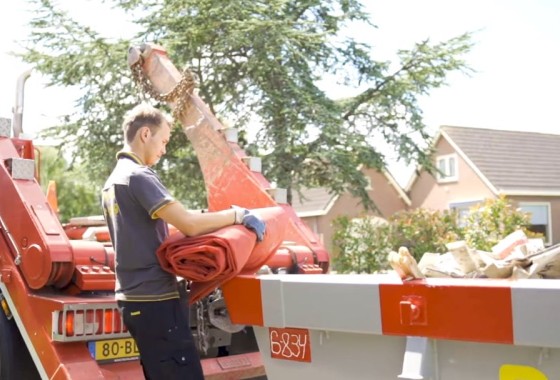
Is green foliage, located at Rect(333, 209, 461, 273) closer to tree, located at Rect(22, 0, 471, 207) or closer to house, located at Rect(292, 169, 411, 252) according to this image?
tree, located at Rect(22, 0, 471, 207)

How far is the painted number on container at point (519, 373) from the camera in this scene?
2.22 meters

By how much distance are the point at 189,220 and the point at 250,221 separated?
0.91ft

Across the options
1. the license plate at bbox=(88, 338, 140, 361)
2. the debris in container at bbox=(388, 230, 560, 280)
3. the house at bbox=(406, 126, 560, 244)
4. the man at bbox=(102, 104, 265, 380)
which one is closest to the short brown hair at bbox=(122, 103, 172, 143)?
the man at bbox=(102, 104, 265, 380)

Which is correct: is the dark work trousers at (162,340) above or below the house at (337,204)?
above

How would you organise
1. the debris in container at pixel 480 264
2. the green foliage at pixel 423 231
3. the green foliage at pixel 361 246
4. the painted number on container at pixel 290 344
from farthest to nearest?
the green foliage at pixel 361 246
the green foliage at pixel 423 231
the painted number on container at pixel 290 344
the debris in container at pixel 480 264

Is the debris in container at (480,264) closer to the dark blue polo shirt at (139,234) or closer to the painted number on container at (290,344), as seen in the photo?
the painted number on container at (290,344)

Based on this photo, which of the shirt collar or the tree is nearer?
the shirt collar

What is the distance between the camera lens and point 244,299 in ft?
10.1

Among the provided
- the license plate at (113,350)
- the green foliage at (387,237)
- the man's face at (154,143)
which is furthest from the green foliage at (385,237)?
the man's face at (154,143)

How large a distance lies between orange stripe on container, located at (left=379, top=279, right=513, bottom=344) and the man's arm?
2.81 ft

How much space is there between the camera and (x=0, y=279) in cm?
395

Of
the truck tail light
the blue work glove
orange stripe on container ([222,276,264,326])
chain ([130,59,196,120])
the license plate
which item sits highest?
chain ([130,59,196,120])

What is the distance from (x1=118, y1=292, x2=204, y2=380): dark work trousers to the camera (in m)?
3.10

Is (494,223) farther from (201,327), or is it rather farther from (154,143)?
(154,143)
